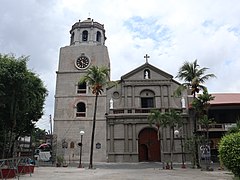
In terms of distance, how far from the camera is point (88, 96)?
3609 centimetres

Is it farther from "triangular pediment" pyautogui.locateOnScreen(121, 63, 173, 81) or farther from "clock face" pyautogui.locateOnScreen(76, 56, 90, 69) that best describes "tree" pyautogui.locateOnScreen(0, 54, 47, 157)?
"triangular pediment" pyautogui.locateOnScreen(121, 63, 173, 81)

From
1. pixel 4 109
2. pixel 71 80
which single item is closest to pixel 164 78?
pixel 71 80

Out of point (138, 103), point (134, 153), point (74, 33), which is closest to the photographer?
point (134, 153)

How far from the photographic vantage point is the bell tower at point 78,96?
34.3 m

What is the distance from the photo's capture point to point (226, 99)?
34906 mm

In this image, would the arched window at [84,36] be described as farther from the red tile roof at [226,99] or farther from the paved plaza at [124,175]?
the paved plaza at [124,175]

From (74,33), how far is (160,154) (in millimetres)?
19463

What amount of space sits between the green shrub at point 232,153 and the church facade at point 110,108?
764 inches

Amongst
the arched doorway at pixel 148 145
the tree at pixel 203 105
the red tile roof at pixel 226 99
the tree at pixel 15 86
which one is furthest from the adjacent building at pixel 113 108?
the tree at pixel 15 86

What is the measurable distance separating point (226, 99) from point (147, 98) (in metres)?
9.70

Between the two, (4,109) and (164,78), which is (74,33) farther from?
(4,109)

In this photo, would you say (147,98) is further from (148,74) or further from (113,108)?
(113,108)

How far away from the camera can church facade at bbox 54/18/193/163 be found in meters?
33.8

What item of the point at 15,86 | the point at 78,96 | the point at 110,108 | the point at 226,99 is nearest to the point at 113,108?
the point at 110,108
